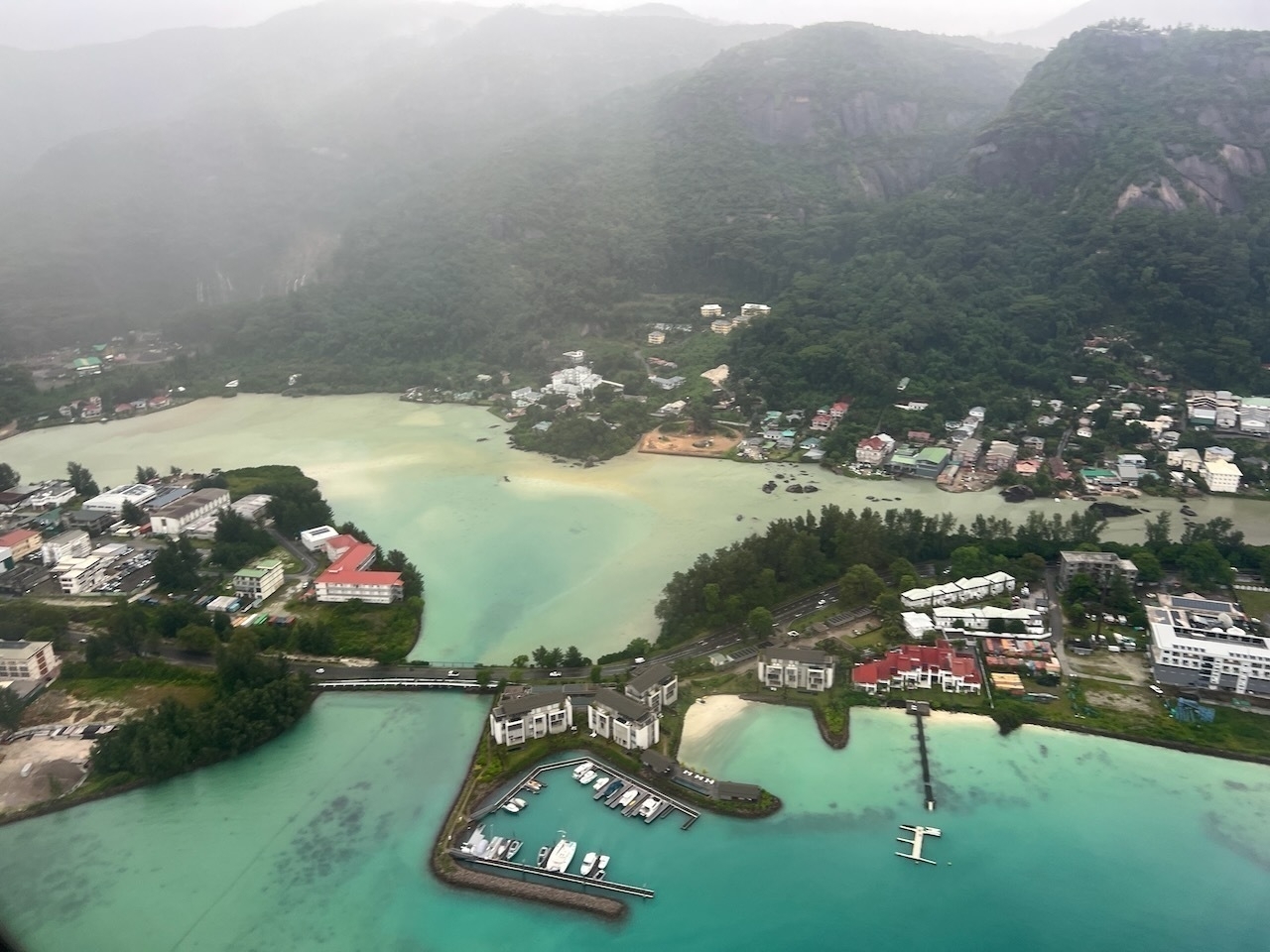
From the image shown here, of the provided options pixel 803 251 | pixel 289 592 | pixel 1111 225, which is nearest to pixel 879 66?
pixel 803 251

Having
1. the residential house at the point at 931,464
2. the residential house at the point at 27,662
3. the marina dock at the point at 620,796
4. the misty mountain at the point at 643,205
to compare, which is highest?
the misty mountain at the point at 643,205

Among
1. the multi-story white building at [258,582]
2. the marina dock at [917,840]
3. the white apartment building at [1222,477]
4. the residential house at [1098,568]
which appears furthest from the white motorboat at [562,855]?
the white apartment building at [1222,477]

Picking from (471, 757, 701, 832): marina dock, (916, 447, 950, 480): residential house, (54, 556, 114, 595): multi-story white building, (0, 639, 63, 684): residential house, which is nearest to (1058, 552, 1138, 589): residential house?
(916, 447, 950, 480): residential house

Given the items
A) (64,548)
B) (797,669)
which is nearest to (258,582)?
(64,548)

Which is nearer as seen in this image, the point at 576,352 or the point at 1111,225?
the point at 1111,225

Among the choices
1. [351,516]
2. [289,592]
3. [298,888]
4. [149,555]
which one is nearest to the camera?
[298,888]

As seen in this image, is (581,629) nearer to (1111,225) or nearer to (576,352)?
(576,352)

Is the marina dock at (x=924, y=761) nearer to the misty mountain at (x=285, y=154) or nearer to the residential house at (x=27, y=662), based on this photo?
the residential house at (x=27, y=662)

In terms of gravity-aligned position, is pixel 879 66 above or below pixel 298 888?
above
